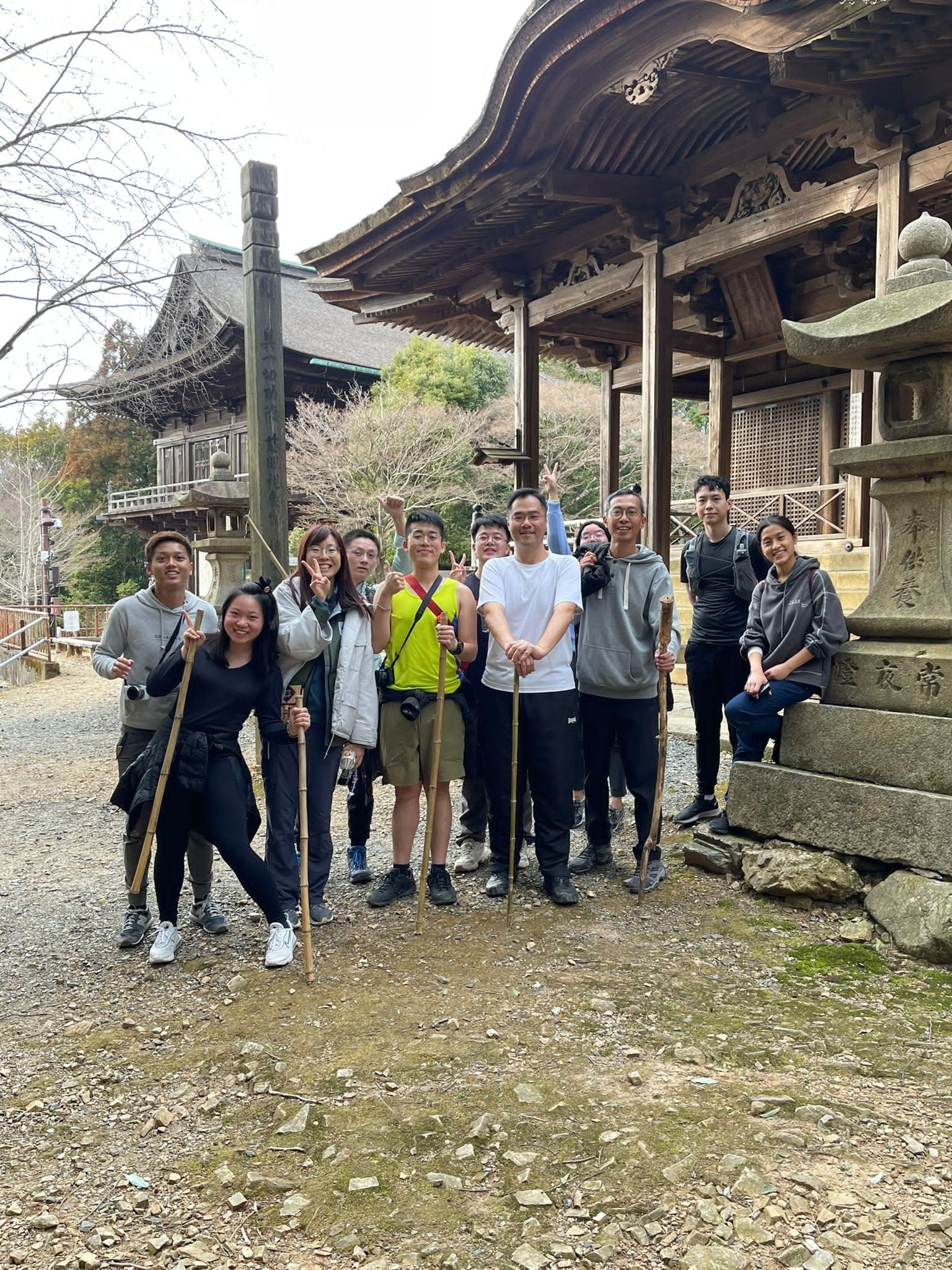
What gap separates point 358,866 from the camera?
455cm

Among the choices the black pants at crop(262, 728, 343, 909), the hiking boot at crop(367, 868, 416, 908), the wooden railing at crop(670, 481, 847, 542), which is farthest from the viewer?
the wooden railing at crop(670, 481, 847, 542)

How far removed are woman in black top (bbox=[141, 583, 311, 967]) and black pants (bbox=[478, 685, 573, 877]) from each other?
917mm

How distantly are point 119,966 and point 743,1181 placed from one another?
2526 millimetres

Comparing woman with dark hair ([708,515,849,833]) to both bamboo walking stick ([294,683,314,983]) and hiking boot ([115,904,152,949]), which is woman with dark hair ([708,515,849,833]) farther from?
hiking boot ([115,904,152,949])

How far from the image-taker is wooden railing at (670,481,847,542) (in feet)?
36.0

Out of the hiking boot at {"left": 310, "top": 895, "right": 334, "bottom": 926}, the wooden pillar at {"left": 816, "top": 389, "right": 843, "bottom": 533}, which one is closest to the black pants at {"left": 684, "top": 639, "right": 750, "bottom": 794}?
the hiking boot at {"left": 310, "top": 895, "right": 334, "bottom": 926}

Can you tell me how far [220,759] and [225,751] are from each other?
0.04m

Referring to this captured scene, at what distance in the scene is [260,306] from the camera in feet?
18.6

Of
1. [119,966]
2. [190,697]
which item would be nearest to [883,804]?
[190,697]

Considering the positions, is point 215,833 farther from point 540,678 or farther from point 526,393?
point 526,393

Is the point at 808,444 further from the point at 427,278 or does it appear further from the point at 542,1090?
the point at 542,1090

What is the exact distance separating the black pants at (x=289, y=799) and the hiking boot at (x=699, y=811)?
2.15 m

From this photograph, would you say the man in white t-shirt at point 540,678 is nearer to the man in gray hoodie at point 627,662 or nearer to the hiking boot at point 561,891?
the hiking boot at point 561,891

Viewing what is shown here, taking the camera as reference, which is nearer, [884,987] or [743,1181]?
[743,1181]
